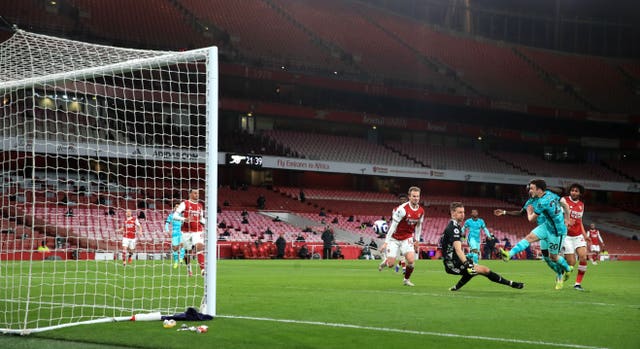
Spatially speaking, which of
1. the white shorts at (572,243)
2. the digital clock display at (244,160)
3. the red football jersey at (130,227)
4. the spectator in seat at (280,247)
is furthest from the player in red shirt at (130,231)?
the digital clock display at (244,160)

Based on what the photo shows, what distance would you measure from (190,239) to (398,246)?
4.92 m

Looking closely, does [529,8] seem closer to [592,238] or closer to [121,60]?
[592,238]

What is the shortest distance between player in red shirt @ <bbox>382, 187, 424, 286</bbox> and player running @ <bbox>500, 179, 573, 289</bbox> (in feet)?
6.96

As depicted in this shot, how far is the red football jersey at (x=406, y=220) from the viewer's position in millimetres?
14977

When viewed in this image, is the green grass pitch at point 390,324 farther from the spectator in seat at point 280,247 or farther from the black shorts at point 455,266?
the spectator in seat at point 280,247

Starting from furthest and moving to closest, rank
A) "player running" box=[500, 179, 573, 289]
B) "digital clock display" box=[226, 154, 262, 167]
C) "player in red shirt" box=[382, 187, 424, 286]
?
1. "digital clock display" box=[226, 154, 262, 167]
2. "player in red shirt" box=[382, 187, 424, 286]
3. "player running" box=[500, 179, 573, 289]

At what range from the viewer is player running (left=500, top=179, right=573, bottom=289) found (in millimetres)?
13391

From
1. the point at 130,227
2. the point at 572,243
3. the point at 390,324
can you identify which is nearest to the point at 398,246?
the point at 572,243

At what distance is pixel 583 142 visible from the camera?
2426 inches

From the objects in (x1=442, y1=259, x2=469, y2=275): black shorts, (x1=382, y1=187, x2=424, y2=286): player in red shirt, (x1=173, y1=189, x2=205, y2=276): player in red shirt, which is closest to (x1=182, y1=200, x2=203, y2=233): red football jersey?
(x1=173, y1=189, x2=205, y2=276): player in red shirt

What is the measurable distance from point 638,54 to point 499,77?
1530 cm

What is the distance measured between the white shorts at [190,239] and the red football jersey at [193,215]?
0.10 m

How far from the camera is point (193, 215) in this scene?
648 inches

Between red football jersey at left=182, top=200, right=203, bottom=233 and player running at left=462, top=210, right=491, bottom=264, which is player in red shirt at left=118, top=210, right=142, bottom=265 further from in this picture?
player running at left=462, top=210, right=491, bottom=264
